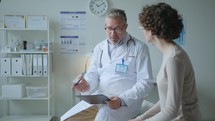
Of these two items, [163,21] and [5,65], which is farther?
[5,65]

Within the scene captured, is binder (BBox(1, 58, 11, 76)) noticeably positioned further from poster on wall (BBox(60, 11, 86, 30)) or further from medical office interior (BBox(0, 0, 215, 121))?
poster on wall (BBox(60, 11, 86, 30))

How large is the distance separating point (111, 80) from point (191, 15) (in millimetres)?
2388

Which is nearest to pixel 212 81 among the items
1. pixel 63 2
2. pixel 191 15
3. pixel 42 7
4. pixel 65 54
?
pixel 191 15

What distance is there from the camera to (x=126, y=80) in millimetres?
1831

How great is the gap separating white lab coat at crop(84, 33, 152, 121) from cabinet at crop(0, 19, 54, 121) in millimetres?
1562

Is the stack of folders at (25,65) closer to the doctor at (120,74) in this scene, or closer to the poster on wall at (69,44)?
the poster on wall at (69,44)

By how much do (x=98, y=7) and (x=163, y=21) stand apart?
101 inches

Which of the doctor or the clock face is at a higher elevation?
the clock face

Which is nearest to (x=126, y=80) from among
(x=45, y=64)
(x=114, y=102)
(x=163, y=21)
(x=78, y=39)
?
(x=114, y=102)

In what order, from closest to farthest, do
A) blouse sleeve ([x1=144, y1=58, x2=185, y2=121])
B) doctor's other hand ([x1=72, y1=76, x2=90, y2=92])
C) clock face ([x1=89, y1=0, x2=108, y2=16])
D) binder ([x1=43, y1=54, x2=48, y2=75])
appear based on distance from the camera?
blouse sleeve ([x1=144, y1=58, x2=185, y2=121]) → doctor's other hand ([x1=72, y1=76, x2=90, y2=92]) → binder ([x1=43, y1=54, x2=48, y2=75]) → clock face ([x1=89, y1=0, x2=108, y2=16])

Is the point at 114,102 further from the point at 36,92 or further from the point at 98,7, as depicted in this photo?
the point at 98,7

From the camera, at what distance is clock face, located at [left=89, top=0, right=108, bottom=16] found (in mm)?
3584

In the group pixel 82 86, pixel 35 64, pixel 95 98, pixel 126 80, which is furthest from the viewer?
pixel 35 64

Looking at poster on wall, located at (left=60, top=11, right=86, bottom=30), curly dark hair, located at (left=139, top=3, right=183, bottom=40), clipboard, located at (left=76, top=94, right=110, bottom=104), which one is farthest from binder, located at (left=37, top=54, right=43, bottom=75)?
curly dark hair, located at (left=139, top=3, right=183, bottom=40)
